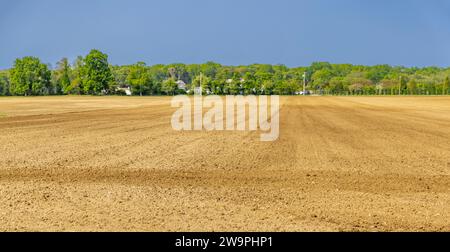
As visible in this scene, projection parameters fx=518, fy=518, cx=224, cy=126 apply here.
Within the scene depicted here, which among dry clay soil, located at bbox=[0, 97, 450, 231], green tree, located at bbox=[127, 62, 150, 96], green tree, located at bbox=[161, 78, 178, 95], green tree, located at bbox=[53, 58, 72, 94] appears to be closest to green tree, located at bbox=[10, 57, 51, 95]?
green tree, located at bbox=[53, 58, 72, 94]

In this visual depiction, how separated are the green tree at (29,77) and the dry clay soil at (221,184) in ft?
355

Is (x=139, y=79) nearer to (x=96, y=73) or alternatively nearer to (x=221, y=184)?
(x=96, y=73)

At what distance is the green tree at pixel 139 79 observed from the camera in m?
131

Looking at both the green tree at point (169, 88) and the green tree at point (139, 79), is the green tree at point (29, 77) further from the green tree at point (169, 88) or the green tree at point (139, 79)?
the green tree at point (169, 88)

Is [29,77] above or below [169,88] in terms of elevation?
above

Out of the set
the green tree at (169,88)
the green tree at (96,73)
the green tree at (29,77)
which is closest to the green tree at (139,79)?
the green tree at (169,88)

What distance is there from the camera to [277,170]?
12.4m

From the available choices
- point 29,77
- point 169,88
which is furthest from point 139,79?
point 29,77

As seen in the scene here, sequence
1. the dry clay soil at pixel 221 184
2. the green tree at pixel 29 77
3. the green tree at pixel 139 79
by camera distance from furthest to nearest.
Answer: the green tree at pixel 139 79, the green tree at pixel 29 77, the dry clay soil at pixel 221 184

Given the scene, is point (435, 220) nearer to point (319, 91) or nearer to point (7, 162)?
point (7, 162)

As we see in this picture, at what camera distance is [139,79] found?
5197 inches

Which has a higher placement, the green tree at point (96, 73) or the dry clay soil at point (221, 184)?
the green tree at point (96, 73)

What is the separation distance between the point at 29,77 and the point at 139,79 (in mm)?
26263
